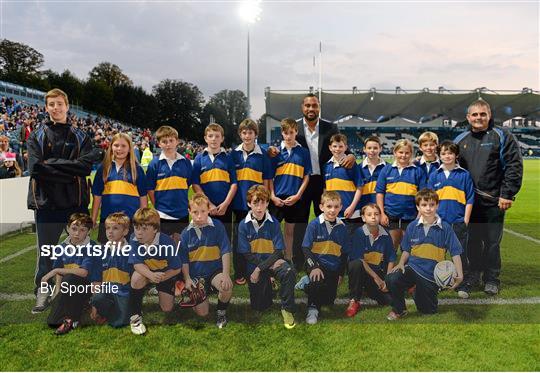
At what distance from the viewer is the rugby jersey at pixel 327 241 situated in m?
3.46

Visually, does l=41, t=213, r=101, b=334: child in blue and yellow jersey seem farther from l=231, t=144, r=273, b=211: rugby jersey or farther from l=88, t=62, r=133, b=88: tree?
l=88, t=62, r=133, b=88: tree

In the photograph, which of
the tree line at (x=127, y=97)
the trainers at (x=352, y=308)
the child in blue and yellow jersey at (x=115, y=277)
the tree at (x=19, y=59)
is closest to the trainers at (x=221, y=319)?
the child in blue and yellow jersey at (x=115, y=277)

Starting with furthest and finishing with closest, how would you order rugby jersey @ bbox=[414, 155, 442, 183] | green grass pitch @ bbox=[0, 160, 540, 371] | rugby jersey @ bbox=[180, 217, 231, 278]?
rugby jersey @ bbox=[414, 155, 442, 183] → rugby jersey @ bbox=[180, 217, 231, 278] → green grass pitch @ bbox=[0, 160, 540, 371]

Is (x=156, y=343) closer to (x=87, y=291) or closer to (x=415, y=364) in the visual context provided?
(x=87, y=291)

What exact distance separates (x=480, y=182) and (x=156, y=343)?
123 inches

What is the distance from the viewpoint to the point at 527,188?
13062 mm

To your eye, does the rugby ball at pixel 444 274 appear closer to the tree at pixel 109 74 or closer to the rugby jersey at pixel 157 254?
the rugby jersey at pixel 157 254

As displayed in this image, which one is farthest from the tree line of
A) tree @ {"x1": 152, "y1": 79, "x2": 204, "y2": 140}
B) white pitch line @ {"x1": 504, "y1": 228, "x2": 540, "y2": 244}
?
white pitch line @ {"x1": 504, "y1": 228, "x2": 540, "y2": 244}

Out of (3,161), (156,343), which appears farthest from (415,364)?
(3,161)

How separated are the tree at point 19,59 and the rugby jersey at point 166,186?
6071 centimetres

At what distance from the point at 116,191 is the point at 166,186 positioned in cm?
43

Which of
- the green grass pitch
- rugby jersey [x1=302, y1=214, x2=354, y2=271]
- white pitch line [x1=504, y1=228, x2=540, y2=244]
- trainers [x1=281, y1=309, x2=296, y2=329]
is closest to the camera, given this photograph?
the green grass pitch

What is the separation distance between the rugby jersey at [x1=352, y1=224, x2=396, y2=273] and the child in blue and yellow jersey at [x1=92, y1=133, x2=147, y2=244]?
1.94 meters

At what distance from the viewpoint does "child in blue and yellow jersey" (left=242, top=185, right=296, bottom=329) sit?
3.31 m
